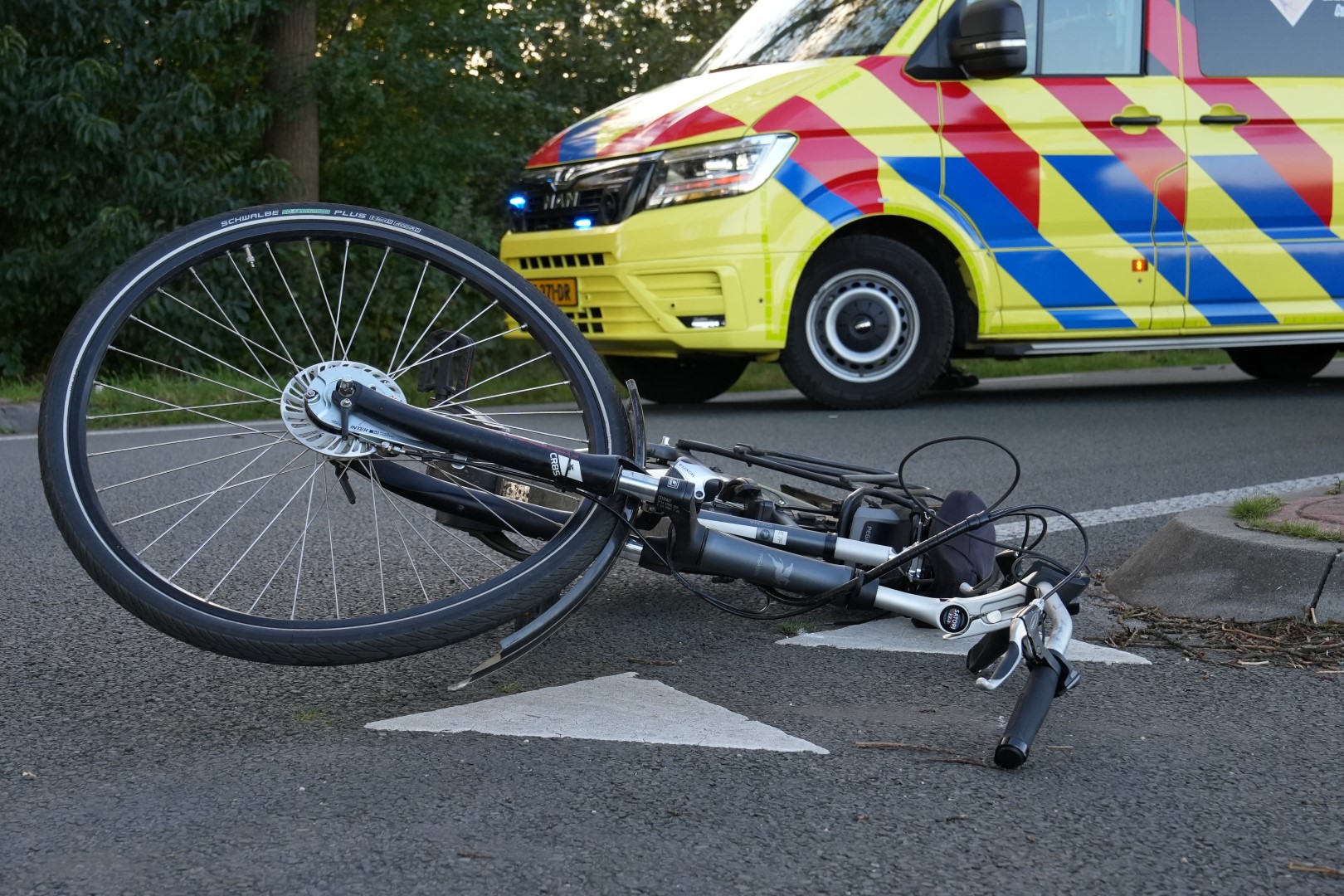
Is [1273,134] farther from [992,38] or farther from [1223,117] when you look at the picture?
[992,38]

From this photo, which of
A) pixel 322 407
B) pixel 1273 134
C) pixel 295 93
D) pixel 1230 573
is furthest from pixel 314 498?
pixel 295 93

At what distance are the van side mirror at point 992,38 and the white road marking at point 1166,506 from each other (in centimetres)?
263

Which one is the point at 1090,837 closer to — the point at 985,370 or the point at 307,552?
the point at 307,552

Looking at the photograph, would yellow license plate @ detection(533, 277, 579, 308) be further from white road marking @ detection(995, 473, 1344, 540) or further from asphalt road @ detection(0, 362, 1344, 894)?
asphalt road @ detection(0, 362, 1344, 894)

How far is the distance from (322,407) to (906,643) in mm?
1210

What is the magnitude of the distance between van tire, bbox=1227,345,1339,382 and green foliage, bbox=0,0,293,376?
6.32 meters

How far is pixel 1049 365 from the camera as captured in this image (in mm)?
10719

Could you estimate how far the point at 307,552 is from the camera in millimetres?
3922

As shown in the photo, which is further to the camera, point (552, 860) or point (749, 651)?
point (749, 651)

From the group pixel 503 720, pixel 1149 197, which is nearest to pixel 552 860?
pixel 503 720

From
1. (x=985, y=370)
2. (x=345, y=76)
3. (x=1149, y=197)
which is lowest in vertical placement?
(x=985, y=370)

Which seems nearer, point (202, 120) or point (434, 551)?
point (434, 551)

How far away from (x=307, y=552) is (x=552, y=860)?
2111 millimetres

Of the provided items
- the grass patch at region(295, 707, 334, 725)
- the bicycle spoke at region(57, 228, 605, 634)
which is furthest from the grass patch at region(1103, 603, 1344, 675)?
the grass patch at region(295, 707, 334, 725)
